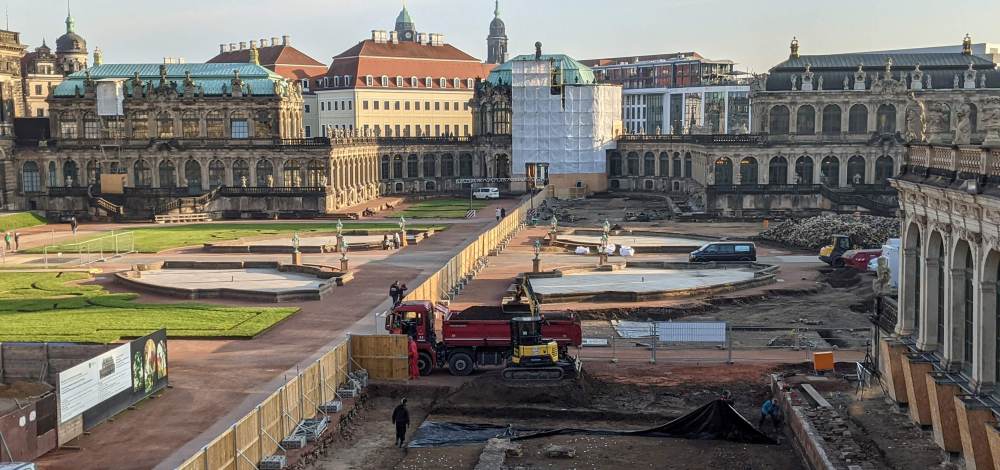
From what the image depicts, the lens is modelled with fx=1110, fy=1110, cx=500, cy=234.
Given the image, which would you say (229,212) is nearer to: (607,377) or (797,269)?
(797,269)

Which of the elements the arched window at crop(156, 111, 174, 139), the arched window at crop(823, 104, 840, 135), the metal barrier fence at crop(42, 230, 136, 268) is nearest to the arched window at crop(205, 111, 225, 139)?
the arched window at crop(156, 111, 174, 139)

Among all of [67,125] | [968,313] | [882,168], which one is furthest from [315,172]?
[968,313]

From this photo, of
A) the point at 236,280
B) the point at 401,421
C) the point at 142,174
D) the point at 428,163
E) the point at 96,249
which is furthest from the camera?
the point at 428,163

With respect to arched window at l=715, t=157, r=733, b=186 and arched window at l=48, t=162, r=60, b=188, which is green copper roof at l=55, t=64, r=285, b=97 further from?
arched window at l=715, t=157, r=733, b=186

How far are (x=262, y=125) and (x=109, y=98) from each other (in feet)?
55.2

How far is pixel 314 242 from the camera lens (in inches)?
3617

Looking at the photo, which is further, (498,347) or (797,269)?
(797,269)

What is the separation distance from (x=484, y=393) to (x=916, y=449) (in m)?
15.5

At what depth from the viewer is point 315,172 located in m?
122

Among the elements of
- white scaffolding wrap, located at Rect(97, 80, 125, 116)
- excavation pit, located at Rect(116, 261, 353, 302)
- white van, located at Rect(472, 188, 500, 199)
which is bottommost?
excavation pit, located at Rect(116, 261, 353, 302)

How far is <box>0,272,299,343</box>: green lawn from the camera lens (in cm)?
5188

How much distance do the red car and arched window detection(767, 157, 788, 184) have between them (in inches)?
1849

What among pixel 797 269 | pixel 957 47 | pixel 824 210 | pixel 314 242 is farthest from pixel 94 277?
pixel 957 47

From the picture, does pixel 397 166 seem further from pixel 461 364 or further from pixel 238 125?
pixel 461 364
